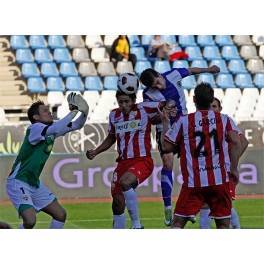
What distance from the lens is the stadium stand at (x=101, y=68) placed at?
1445 centimetres

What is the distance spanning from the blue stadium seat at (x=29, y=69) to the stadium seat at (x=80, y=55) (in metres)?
0.63

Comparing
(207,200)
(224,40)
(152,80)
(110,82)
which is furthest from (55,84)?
(207,200)

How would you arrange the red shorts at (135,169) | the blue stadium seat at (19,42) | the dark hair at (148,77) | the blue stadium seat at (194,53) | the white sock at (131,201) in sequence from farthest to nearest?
the blue stadium seat at (194,53) < the blue stadium seat at (19,42) < the dark hair at (148,77) < the red shorts at (135,169) < the white sock at (131,201)

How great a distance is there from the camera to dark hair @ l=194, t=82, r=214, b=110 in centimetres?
965

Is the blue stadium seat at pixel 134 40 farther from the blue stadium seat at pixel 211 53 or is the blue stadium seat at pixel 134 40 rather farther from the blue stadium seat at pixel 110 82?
the blue stadium seat at pixel 211 53

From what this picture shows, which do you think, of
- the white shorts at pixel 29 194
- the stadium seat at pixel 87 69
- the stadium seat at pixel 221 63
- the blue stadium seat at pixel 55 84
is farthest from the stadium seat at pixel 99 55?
the white shorts at pixel 29 194

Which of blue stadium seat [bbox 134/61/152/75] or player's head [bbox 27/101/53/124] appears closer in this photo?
player's head [bbox 27/101/53/124]

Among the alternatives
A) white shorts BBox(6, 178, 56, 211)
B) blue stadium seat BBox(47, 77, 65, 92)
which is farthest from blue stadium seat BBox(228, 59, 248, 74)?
white shorts BBox(6, 178, 56, 211)

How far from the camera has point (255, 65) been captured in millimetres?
15031

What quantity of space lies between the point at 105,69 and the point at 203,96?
552 centimetres

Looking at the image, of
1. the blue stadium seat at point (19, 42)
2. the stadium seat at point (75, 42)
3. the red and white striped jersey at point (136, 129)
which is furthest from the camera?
the stadium seat at point (75, 42)

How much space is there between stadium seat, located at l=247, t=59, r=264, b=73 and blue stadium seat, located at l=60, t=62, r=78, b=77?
8.14 feet

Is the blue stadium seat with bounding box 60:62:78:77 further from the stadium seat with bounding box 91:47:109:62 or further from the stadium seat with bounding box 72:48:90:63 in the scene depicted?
the stadium seat with bounding box 91:47:109:62

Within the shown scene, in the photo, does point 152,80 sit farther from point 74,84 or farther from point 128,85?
point 74,84
